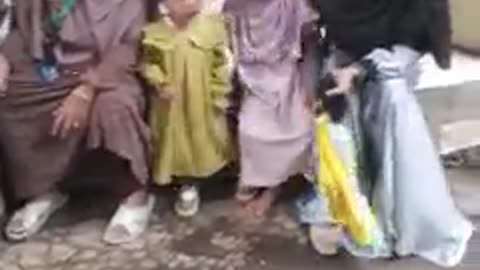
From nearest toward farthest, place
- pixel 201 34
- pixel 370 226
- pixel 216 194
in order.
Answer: pixel 370 226, pixel 201 34, pixel 216 194

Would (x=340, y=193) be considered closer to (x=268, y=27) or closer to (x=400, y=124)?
(x=400, y=124)

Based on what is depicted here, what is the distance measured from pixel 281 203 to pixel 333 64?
1.10ft

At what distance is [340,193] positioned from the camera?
2082 mm

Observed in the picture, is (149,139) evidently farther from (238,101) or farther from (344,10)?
(344,10)

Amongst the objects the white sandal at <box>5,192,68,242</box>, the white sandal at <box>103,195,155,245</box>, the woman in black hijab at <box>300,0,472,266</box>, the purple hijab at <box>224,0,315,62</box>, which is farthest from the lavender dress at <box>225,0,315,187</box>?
the white sandal at <box>5,192,68,242</box>

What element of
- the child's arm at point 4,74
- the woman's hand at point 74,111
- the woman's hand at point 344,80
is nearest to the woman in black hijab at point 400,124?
the woman's hand at point 344,80

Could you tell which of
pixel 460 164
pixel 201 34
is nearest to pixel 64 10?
pixel 201 34

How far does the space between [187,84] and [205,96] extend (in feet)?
0.15

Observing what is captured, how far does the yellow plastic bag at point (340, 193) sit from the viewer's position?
2.07 metres

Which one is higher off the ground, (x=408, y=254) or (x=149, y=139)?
(x=149, y=139)

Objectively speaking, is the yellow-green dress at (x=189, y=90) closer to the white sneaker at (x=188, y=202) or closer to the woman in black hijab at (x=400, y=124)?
the white sneaker at (x=188, y=202)

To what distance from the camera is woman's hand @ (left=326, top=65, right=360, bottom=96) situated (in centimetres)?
213

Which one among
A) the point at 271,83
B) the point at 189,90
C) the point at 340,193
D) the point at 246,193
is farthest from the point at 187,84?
the point at 340,193

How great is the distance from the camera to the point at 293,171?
7.47ft
